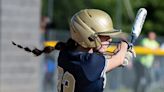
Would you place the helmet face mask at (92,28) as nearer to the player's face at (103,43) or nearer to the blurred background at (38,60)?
the player's face at (103,43)

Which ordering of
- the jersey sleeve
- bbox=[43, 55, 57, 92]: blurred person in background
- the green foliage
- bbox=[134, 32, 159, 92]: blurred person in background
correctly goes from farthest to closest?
the green foliage < bbox=[43, 55, 57, 92]: blurred person in background < bbox=[134, 32, 159, 92]: blurred person in background < the jersey sleeve

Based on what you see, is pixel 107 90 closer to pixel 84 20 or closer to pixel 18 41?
pixel 18 41

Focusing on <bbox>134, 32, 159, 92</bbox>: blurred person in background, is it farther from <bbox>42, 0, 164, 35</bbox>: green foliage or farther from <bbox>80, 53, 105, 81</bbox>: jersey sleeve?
<bbox>42, 0, 164, 35</bbox>: green foliage

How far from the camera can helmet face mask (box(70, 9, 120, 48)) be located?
14.6 ft

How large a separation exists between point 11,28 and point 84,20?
9901 mm

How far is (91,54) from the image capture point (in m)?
4.44

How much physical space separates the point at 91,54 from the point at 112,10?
23.0m

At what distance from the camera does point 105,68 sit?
4.47 metres

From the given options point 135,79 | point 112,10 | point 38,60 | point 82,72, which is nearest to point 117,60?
point 82,72

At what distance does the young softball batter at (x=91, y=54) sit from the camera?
4.43 meters

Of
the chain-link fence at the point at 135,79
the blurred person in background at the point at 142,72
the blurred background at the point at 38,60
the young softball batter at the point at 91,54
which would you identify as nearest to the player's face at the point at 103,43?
the young softball batter at the point at 91,54

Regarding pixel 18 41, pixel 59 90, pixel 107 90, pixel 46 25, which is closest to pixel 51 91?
pixel 107 90

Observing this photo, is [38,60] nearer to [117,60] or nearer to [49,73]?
[49,73]

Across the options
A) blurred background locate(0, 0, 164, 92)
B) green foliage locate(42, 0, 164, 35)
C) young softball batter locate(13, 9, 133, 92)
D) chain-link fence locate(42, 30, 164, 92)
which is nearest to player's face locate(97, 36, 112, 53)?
young softball batter locate(13, 9, 133, 92)
